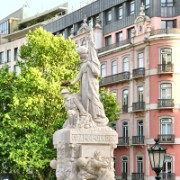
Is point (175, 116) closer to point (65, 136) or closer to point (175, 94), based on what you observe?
point (175, 94)

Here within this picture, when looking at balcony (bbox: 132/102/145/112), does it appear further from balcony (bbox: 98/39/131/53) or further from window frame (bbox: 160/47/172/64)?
balcony (bbox: 98/39/131/53)

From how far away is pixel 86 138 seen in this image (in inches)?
723

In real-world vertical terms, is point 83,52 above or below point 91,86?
above

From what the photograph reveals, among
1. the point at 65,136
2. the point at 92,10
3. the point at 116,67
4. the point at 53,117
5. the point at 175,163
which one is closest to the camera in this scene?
the point at 65,136

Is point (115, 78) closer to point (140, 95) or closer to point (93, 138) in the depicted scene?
point (140, 95)

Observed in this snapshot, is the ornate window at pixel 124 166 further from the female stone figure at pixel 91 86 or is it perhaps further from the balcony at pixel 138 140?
the female stone figure at pixel 91 86

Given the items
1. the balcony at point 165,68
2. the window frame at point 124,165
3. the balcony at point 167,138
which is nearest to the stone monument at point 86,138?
the balcony at point 167,138

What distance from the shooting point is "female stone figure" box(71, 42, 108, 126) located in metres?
18.9

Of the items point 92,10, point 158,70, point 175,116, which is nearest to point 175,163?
point 175,116

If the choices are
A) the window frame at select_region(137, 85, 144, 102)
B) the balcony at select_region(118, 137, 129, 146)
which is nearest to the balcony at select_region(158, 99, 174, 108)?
the window frame at select_region(137, 85, 144, 102)

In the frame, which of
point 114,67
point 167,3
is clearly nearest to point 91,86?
point 167,3

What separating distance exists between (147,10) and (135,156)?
13.5m

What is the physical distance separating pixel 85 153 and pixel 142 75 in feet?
130

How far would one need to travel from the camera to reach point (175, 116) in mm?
55000
